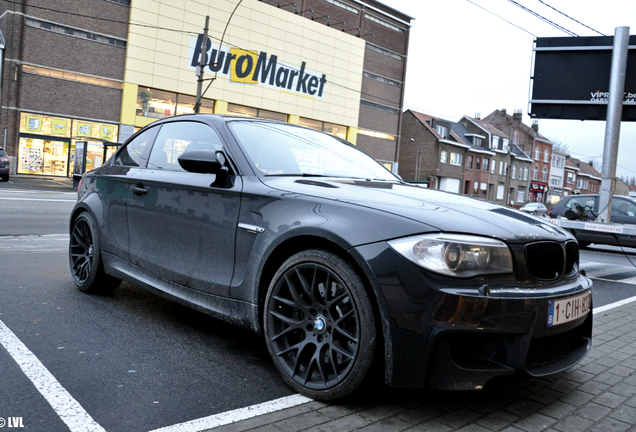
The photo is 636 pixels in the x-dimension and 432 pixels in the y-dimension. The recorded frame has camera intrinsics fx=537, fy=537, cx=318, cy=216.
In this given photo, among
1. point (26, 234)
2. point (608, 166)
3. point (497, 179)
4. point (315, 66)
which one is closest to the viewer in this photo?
point (26, 234)

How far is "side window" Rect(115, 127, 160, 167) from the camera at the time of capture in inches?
167

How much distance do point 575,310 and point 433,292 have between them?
0.96m

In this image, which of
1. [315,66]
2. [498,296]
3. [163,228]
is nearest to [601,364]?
[498,296]

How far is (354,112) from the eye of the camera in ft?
144

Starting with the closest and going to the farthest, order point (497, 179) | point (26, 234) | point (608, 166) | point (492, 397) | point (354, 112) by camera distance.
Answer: point (492, 397) → point (26, 234) → point (608, 166) → point (354, 112) → point (497, 179)

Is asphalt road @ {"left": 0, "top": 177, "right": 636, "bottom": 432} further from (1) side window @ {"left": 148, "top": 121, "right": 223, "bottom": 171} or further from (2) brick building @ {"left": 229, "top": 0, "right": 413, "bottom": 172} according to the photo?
(2) brick building @ {"left": 229, "top": 0, "right": 413, "bottom": 172}

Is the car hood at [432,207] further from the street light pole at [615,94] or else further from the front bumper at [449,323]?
the street light pole at [615,94]

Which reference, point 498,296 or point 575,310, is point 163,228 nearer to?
point 498,296

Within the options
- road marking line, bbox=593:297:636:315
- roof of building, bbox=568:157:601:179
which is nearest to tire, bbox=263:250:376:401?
road marking line, bbox=593:297:636:315

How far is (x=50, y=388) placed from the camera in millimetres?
2670

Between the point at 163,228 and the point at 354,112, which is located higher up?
the point at 354,112

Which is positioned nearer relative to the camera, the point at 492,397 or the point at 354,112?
the point at 492,397

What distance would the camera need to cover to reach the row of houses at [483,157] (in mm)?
56531

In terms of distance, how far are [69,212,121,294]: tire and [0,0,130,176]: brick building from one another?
78.1ft
